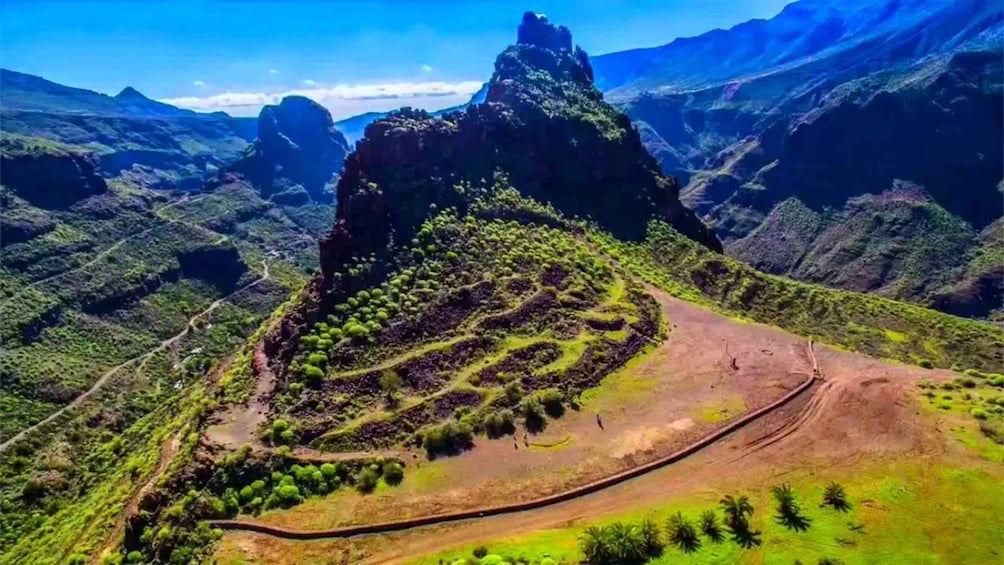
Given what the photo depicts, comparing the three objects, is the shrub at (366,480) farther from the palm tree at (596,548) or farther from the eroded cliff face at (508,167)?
the eroded cliff face at (508,167)

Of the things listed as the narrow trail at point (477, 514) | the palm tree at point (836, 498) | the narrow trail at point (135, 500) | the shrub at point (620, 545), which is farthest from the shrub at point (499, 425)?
the narrow trail at point (135, 500)

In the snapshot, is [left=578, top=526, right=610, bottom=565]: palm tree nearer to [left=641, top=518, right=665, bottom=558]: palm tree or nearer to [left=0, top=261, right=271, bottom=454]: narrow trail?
[left=641, top=518, right=665, bottom=558]: palm tree

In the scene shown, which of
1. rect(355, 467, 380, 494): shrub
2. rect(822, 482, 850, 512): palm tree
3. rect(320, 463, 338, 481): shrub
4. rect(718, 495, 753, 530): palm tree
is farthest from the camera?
rect(320, 463, 338, 481): shrub

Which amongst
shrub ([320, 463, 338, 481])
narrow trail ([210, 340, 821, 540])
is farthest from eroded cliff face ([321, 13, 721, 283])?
narrow trail ([210, 340, 821, 540])

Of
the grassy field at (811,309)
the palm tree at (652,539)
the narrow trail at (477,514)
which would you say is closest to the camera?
the palm tree at (652,539)

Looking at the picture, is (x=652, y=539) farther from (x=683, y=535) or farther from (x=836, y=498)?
(x=836, y=498)

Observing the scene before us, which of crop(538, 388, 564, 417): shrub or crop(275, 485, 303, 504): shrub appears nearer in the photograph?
crop(275, 485, 303, 504): shrub

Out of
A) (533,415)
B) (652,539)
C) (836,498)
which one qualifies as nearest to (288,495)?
(533,415)

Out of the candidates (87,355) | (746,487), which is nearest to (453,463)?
(746,487)
